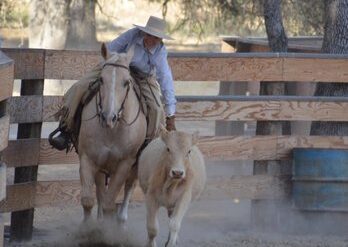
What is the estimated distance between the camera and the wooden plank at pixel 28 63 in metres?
8.55

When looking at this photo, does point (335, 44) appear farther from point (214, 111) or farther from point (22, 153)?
point (22, 153)

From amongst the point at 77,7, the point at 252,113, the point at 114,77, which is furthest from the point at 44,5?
the point at 114,77

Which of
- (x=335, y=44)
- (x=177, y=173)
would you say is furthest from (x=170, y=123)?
(x=335, y=44)

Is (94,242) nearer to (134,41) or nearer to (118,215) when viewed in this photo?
(118,215)

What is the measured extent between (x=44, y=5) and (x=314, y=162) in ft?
46.8

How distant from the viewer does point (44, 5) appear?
22.8 m

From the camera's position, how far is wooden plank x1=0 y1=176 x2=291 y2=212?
867cm

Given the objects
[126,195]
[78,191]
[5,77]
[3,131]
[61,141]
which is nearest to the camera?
[3,131]

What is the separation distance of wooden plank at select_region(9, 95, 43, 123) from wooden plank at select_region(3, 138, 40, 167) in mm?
188

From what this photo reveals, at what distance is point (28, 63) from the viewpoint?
28.2 feet

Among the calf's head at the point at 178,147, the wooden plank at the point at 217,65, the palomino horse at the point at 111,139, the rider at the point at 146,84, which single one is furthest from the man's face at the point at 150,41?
the calf's head at the point at 178,147

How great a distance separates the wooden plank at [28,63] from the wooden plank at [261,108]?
140 cm

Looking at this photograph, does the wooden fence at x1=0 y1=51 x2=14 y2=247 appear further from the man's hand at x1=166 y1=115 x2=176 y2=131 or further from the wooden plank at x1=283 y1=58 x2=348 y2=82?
the wooden plank at x1=283 y1=58 x2=348 y2=82

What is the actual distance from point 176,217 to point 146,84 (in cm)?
138
